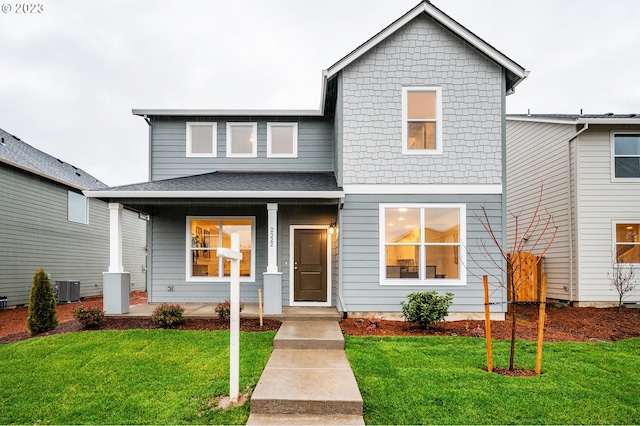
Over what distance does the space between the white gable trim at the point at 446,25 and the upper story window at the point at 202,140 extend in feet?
13.6

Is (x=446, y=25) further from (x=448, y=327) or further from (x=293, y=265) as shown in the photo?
(x=293, y=265)

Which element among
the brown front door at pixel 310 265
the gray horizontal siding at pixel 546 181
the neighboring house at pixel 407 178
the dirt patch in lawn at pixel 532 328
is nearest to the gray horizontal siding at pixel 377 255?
the neighboring house at pixel 407 178

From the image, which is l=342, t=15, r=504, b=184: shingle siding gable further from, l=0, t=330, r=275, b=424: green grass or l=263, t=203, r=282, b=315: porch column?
l=0, t=330, r=275, b=424: green grass

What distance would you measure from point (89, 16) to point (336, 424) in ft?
56.4

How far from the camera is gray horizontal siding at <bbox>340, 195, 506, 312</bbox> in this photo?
8.26 metres

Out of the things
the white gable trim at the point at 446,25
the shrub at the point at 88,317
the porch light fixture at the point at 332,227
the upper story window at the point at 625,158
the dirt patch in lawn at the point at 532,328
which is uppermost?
the white gable trim at the point at 446,25

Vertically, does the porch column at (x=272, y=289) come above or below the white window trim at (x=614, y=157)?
below

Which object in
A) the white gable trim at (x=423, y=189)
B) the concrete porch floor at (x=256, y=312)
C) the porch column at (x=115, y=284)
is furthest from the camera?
the white gable trim at (x=423, y=189)

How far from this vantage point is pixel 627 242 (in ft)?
34.9

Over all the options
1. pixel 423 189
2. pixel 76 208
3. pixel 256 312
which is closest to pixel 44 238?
pixel 76 208

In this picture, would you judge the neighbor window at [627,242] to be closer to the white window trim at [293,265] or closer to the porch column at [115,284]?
the white window trim at [293,265]

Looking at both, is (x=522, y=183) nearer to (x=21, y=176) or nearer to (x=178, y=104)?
(x=21, y=176)

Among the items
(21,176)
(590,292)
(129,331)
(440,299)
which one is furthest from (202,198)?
(590,292)

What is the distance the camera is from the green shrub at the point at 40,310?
7.34 metres
